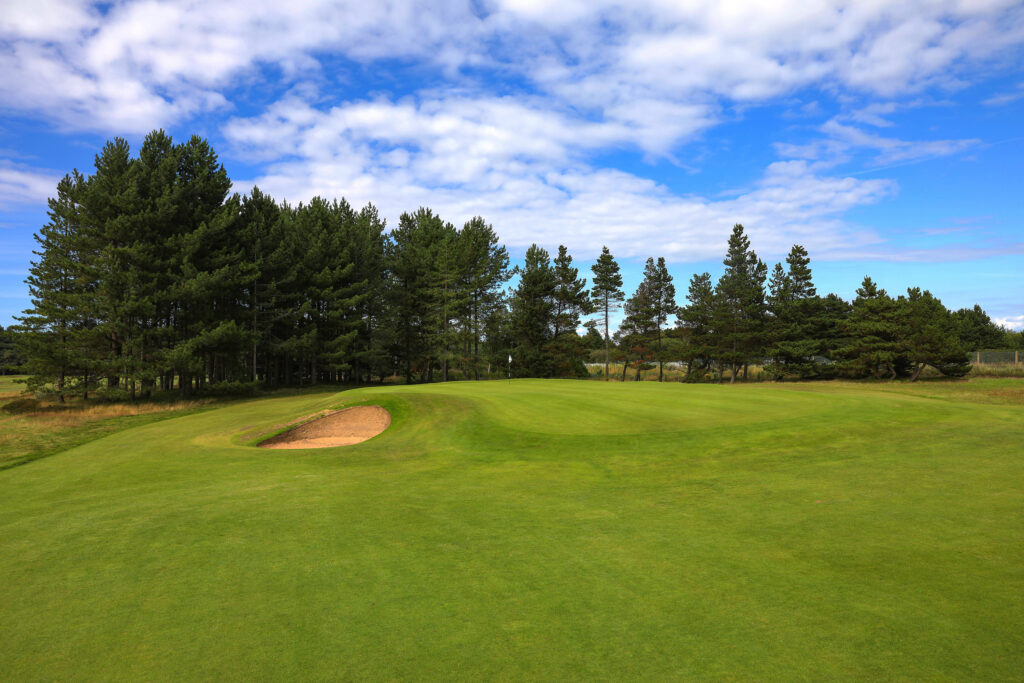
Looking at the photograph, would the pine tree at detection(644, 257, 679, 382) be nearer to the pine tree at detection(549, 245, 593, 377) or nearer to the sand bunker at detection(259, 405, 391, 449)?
the pine tree at detection(549, 245, 593, 377)

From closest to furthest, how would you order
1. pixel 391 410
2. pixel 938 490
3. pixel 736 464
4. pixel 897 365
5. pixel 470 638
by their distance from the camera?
pixel 470 638, pixel 938 490, pixel 736 464, pixel 391 410, pixel 897 365

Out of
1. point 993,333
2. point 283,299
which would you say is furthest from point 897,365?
point 283,299

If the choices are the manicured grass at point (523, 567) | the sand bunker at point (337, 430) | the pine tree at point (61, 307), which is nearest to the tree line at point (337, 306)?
the pine tree at point (61, 307)

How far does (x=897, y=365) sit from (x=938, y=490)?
58.2 m

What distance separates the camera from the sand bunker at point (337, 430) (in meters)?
17.5

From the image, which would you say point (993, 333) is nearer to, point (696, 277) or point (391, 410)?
point (696, 277)

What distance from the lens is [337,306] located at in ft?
164

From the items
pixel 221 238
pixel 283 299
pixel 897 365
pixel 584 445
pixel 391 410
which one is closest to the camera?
pixel 584 445

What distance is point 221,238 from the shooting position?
39.2 metres

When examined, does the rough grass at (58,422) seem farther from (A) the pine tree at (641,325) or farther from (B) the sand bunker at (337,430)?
(A) the pine tree at (641,325)

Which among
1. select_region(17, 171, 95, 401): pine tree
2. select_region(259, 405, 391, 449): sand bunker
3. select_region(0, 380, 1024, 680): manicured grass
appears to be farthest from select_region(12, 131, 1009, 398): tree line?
select_region(0, 380, 1024, 680): manicured grass

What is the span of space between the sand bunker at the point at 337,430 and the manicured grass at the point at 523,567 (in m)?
4.01

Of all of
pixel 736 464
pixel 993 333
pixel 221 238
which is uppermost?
pixel 221 238

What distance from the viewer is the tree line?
33875mm
